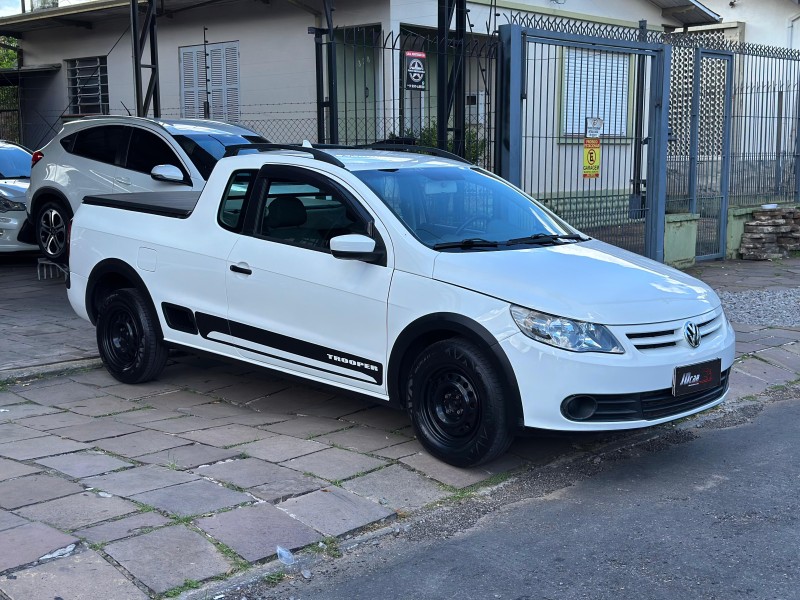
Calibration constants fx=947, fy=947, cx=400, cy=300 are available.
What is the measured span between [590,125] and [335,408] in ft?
19.1

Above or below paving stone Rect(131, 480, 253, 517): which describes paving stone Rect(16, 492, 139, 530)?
above

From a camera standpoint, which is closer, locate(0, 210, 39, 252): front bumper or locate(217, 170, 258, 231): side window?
locate(217, 170, 258, 231): side window

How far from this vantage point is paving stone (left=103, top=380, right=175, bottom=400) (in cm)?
693

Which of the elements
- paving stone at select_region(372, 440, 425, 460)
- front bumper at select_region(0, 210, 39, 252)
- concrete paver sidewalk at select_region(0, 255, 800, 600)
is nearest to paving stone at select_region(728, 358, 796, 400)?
concrete paver sidewalk at select_region(0, 255, 800, 600)

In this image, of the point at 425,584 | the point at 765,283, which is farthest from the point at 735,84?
the point at 425,584

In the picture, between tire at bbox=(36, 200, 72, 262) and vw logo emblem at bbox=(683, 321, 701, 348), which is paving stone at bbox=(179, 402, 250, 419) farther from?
tire at bbox=(36, 200, 72, 262)

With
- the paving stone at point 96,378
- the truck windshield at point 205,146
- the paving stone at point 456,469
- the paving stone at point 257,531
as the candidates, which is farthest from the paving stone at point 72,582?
the truck windshield at point 205,146

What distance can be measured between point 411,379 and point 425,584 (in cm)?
157

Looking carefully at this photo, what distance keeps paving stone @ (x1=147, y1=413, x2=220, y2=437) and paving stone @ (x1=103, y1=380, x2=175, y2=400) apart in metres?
0.70

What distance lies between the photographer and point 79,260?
24.6 ft

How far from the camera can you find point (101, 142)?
11.2 meters

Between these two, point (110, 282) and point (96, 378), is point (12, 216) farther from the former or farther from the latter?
point (96, 378)

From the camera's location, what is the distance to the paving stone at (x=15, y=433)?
580 centimetres

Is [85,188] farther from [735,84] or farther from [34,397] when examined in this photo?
[735,84]
